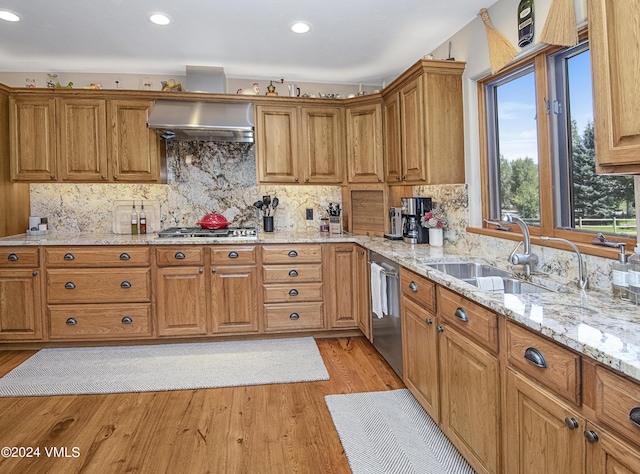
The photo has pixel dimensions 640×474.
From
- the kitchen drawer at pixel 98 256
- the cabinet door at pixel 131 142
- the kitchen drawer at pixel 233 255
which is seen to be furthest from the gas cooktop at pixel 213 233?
the cabinet door at pixel 131 142

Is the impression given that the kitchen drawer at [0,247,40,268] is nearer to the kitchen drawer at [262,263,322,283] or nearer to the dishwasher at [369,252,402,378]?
the kitchen drawer at [262,263,322,283]

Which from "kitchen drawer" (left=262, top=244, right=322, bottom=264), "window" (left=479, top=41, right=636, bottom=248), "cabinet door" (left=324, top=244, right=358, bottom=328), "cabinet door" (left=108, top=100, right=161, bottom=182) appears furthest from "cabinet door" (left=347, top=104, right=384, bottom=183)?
"cabinet door" (left=108, top=100, right=161, bottom=182)

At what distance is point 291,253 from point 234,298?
2.13ft

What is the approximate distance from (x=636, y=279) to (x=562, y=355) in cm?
57

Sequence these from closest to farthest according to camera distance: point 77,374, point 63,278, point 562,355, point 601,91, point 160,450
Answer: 1. point 562,355
2. point 601,91
3. point 160,450
4. point 77,374
5. point 63,278

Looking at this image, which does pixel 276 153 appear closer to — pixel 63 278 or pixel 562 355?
pixel 63 278

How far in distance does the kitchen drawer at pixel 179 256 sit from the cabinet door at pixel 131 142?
2.71 ft

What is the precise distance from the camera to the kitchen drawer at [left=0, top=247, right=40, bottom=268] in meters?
3.70

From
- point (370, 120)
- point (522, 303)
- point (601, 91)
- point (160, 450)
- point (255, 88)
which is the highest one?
point (255, 88)

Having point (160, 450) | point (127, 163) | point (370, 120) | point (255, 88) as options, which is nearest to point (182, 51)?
point (255, 88)

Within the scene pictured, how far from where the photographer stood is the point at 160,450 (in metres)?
2.27

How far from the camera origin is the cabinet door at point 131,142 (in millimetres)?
4078

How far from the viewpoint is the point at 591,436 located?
3.92 ft

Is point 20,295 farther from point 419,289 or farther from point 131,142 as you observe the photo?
point 419,289
